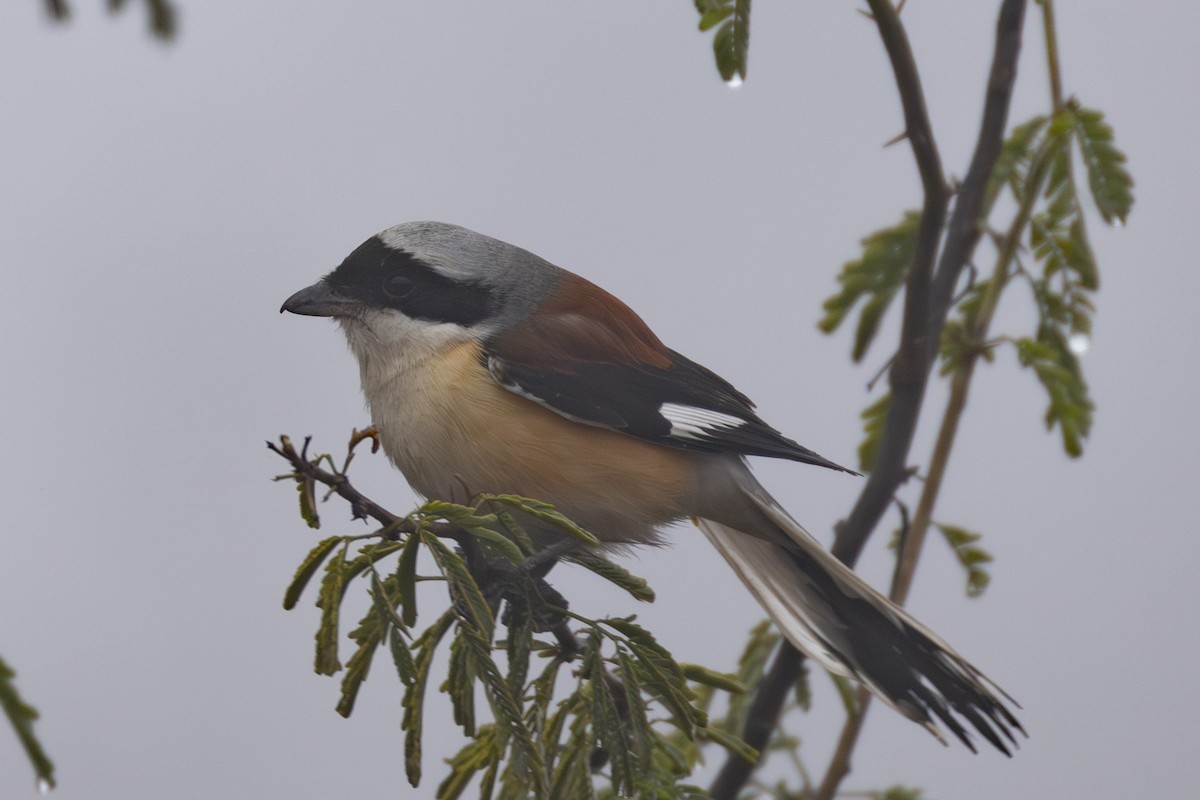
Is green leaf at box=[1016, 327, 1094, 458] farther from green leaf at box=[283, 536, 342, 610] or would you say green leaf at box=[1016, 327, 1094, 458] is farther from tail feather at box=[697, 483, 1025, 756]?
green leaf at box=[283, 536, 342, 610]

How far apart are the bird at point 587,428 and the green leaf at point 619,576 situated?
19.6 inches

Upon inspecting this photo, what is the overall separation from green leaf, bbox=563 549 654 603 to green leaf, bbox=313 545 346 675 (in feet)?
1.56

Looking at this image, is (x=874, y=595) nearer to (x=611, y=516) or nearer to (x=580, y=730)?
(x=611, y=516)

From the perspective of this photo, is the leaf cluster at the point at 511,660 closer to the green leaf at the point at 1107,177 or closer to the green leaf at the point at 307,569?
the green leaf at the point at 307,569

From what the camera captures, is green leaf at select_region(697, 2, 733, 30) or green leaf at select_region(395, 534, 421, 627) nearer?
green leaf at select_region(395, 534, 421, 627)

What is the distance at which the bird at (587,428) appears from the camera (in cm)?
273

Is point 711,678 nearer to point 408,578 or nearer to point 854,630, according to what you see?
point 854,630

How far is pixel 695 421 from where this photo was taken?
2.91 m

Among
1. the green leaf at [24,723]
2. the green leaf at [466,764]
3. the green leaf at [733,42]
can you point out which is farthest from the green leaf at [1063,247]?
the green leaf at [24,723]

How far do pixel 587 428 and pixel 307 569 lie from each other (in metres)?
1.18

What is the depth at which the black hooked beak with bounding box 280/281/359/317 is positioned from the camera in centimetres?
308

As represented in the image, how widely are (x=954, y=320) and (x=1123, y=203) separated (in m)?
0.49

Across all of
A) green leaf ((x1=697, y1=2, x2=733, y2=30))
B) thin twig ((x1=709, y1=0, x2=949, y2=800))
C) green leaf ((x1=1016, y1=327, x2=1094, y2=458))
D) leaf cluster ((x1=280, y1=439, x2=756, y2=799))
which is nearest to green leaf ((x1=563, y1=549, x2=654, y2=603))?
leaf cluster ((x1=280, y1=439, x2=756, y2=799))

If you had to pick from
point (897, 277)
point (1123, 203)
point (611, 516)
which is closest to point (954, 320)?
point (897, 277)
